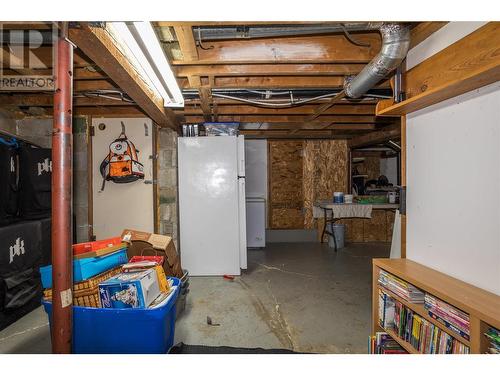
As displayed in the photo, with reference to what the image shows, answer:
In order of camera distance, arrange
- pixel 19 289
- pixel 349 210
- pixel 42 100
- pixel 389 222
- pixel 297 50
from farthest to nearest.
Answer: pixel 389 222
pixel 349 210
pixel 42 100
pixel 19 289
pixel 297 50

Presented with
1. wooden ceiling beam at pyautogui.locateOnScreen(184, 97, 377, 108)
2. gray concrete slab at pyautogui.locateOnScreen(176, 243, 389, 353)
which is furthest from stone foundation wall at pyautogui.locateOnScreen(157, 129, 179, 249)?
gray concrete slab at pyautogui.locateOnScreen(176, 243, 389, 353)

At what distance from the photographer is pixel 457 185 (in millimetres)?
1479

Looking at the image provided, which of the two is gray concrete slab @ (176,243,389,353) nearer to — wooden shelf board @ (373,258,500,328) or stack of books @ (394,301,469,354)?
stack of books @ (394,301,469,354)

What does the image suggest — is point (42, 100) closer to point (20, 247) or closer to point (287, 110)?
point (20, 247)

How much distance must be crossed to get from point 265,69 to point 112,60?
117cm

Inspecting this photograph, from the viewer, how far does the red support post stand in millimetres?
1273

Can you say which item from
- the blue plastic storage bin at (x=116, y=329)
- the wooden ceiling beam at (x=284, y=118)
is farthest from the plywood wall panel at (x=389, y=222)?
the blue plastic storage bin at (x=116, y=329)

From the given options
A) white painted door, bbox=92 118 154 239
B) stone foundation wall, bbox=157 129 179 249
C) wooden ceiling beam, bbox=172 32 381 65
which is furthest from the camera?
stone foundation wall, bbox=157 129 179 249

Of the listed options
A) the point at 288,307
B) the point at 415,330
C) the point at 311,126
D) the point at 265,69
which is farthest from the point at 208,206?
the point at 415,330

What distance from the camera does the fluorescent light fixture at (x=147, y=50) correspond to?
126 centimetres
